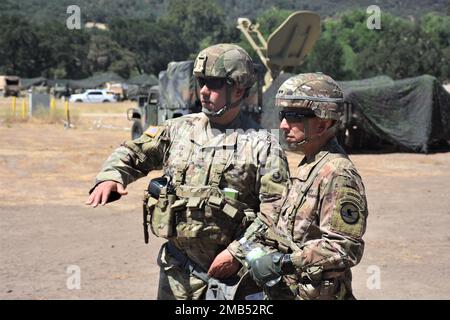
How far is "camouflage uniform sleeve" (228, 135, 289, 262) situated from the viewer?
106 inches

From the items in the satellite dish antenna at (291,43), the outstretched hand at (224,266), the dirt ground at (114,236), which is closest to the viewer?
the outstretched hand at (224,266)

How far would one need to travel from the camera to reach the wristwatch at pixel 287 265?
7.82ft

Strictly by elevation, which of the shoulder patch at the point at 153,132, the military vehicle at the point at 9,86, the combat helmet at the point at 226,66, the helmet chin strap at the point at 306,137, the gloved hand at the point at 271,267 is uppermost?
the combat helmet at the point at 226,66

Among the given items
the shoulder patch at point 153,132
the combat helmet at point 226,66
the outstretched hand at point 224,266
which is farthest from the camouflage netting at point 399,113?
the outstretched hand at point 224,266

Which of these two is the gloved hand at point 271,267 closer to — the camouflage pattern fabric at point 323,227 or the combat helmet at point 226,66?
the camouflage pattern fabric at point 323,227

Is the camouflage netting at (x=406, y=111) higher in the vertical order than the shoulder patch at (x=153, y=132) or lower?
lower

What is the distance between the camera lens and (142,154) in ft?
10.8

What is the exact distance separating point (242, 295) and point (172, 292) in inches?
13.4

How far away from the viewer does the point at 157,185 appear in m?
3.16

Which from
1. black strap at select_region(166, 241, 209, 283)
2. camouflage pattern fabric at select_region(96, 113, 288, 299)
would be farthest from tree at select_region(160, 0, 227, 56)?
black strap at select_region(166, 241, 209, 283)

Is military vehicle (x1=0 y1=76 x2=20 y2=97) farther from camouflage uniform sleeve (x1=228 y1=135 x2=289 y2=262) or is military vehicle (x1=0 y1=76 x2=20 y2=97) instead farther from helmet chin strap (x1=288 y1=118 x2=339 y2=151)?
helmet chin strap (x1=288 y1=118 x2=339 y2=151)

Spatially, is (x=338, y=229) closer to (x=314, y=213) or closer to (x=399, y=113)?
(x=314, y=213)
